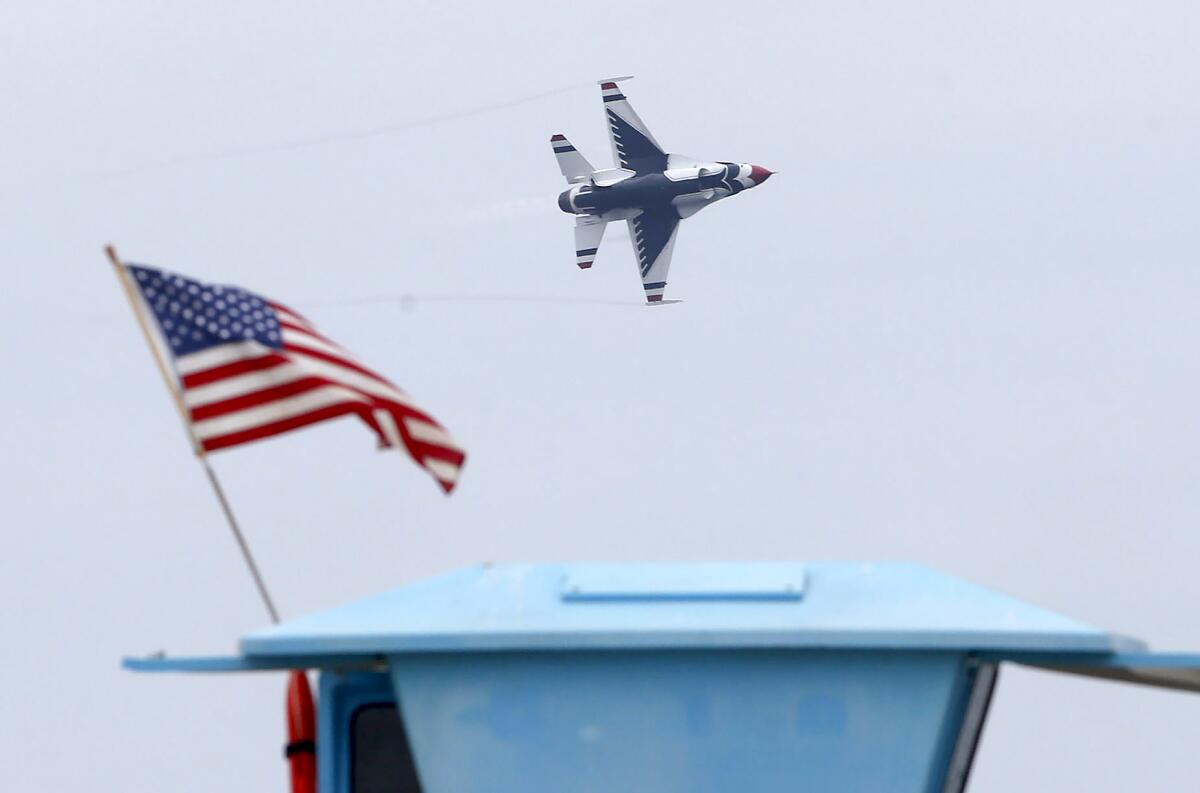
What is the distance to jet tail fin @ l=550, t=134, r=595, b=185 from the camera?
5428 cm

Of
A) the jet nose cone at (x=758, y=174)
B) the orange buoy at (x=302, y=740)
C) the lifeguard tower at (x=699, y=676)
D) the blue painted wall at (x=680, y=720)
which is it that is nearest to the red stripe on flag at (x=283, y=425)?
the orange buoy at (x=302, y=740)

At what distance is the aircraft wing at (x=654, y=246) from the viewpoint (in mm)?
54938

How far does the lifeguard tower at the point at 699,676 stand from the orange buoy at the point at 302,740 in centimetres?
116

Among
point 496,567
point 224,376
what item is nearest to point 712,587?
point 496,567

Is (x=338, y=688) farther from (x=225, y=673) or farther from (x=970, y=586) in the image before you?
(x=970, y=586)

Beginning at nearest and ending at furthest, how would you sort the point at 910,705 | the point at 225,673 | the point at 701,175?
the point at 910,705
the point at 225,673
the point at 701,175

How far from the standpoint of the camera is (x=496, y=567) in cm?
1401

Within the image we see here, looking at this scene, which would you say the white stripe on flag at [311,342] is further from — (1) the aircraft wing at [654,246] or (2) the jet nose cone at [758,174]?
(1) the aircraft wing at [654,246]

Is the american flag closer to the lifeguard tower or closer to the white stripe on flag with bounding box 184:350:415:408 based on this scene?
the white stripe on flag with bounding box 184:350:415:408

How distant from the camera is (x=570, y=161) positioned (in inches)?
2153

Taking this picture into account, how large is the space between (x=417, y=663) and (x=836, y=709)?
2544 millimetres

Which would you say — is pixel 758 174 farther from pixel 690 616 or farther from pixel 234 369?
pixel 690 616

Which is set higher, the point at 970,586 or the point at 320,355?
the point at 320,355

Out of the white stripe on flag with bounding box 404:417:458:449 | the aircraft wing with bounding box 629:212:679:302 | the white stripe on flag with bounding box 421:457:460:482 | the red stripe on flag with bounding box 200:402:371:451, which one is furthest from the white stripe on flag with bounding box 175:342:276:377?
the aircraft wing with bounding box 629:212:679:302
